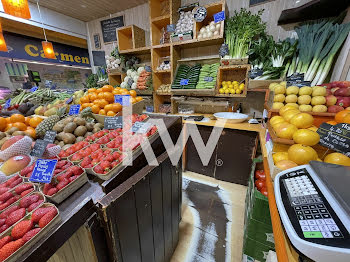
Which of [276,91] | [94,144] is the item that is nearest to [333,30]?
[276,91]

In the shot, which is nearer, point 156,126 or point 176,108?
point 156,126

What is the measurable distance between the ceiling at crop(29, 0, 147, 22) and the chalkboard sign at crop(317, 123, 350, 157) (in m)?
3.55

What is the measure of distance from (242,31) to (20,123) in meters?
2.68

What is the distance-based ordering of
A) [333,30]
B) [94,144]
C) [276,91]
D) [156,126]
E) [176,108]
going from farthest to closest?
[176,108], [333,30], [276,91], [156,126], [94,144]

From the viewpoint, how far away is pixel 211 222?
180 cm

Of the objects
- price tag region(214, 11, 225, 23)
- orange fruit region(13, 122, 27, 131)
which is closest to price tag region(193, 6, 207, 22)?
price tag region(214, 11, 225, 23)

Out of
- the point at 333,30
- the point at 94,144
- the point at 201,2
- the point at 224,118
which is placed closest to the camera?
the point at 94,144

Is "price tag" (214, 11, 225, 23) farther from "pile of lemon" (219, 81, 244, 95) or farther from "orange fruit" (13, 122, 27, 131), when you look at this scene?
"orange fruit" (13, 122, 27, 131)

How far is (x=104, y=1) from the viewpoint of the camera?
292 cm

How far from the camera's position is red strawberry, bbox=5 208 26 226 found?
519 mm

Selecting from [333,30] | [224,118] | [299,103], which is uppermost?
[333,30]

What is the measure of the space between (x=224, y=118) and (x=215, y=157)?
0.66 meters

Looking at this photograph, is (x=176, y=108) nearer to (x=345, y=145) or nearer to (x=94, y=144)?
(x=94, y=144)

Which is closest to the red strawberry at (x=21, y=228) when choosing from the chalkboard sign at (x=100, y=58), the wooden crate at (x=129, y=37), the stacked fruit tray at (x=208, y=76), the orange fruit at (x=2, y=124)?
the orange fruit at (x=2, y=124)
